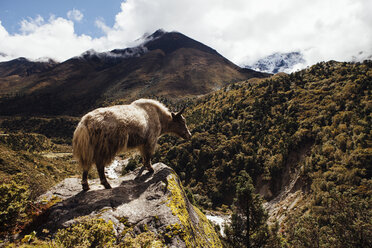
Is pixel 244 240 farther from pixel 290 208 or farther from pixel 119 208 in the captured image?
pixel 290 208

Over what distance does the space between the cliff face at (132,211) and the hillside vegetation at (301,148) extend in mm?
16818

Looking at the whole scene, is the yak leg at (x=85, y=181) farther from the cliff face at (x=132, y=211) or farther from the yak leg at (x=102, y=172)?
the yak leg at (x=102, y=172)

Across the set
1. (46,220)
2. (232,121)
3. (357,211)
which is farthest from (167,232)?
(232,121)

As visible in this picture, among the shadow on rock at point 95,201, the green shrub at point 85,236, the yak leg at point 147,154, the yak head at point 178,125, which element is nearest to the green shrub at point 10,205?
the shadow on rock at point 95,201

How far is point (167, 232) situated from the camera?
4.20 metres

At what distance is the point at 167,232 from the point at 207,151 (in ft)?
209

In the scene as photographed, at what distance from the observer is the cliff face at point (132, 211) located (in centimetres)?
407

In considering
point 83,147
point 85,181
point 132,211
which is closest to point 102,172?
point 85,181

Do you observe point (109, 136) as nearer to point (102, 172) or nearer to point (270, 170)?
point (102, 172)

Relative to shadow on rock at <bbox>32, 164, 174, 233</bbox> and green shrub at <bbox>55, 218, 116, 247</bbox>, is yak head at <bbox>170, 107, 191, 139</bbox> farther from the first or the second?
green shrub at <bbox>55, 218, 116, 247</bbox>

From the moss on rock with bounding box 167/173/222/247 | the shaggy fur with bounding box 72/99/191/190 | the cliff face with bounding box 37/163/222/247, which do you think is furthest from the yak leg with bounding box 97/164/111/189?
the moss on rock with bounding box 167/173/222/247

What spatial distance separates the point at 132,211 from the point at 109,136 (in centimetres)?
221

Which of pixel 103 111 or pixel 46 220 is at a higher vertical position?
pixel 103 111

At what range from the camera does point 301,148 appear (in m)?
47.5
